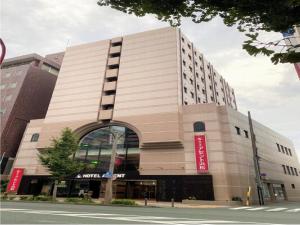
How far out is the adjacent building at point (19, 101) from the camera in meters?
40.9

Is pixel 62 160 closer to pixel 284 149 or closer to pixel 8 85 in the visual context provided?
pixel 8 85

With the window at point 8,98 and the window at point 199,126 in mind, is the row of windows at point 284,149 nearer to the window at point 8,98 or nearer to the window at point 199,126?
the window at point 199,126

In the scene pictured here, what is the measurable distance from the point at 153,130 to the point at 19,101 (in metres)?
28.3

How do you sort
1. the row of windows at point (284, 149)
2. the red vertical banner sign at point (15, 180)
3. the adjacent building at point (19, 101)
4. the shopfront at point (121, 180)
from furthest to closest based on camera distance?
the row of windows at point (284, 149) < the adjacent building at point (19, 101) < the red vertical banner sign at point (15, 180) < the shopfront at point (121, 180)

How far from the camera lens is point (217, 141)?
1077 inches

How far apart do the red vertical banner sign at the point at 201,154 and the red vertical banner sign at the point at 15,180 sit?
24.6 metres

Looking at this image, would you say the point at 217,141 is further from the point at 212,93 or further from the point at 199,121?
the point at 212,93

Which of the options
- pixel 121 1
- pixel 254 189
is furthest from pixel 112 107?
pixel 121 1

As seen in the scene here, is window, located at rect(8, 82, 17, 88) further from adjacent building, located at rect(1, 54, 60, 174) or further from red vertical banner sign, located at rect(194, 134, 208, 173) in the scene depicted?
red vertical banner sign, located at rect(194, 134, 208, 173)

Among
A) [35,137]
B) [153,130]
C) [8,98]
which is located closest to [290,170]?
[153,130]

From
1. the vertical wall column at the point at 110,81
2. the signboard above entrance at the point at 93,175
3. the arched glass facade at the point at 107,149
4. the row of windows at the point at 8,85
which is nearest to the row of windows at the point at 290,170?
the arched glass facade at the point at 107,149

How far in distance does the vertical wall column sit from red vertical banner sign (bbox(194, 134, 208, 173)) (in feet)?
40.8

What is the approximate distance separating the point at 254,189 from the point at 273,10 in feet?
94.4

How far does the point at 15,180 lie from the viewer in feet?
111
